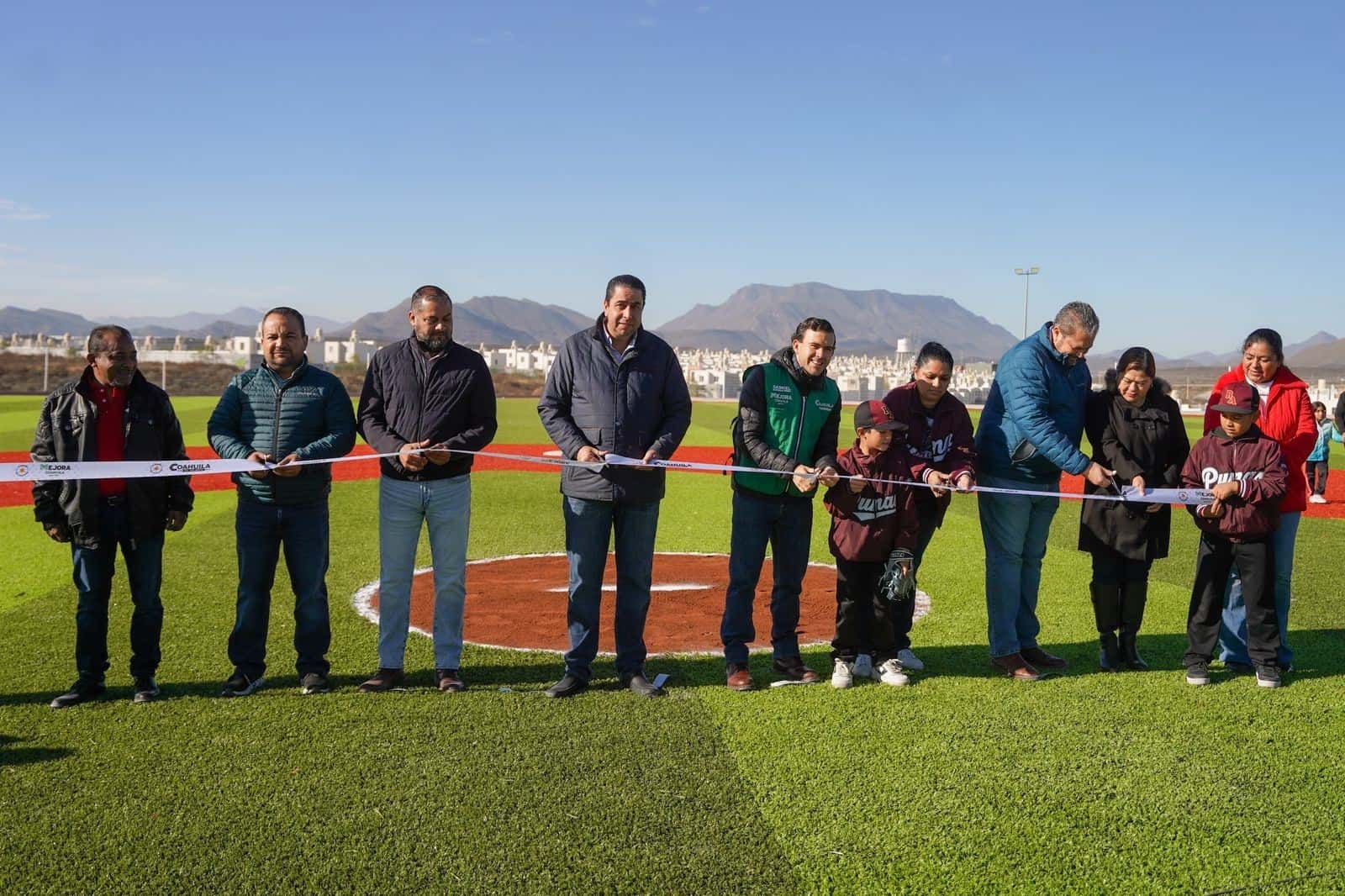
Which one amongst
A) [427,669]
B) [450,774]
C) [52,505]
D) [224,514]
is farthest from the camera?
[224,514]

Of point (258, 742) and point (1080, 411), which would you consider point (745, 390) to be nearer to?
point (1080, 411)

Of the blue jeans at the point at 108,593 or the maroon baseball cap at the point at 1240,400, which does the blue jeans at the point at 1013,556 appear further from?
the blue jeans at the point at 108,593

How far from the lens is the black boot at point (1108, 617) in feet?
21.1

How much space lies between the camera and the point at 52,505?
554cm

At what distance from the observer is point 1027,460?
629cm

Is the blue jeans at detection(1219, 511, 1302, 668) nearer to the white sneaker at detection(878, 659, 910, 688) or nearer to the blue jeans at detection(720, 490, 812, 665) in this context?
the white sneaker at detection(878, 659, 910, 688)

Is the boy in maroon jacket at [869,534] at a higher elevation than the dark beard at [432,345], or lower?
lower

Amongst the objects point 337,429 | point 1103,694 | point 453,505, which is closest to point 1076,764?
point 1103,694

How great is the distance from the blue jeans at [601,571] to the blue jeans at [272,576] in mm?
1380

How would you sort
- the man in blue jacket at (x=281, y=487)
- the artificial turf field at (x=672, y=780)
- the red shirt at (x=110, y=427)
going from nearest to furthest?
the artificial turf field at (x=672, y=780) < the red shirt at (x=110, y=427) < the man in blue jacket at (x=281, y=487)

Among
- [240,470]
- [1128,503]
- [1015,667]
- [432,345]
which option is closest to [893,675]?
[1015,667]

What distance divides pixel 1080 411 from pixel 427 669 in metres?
4.25

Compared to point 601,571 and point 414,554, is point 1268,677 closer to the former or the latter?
point 601,571

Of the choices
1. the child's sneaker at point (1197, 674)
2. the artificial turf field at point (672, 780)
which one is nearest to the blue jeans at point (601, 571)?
the artificial turf field at point (672, 780)
